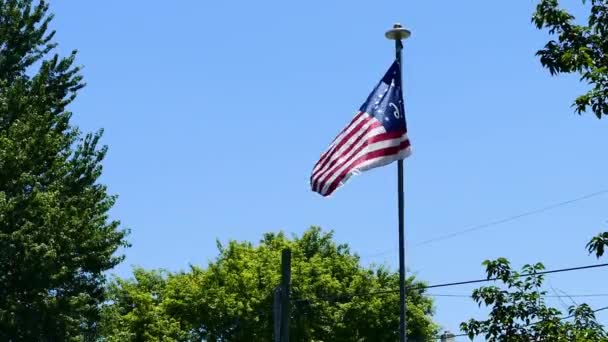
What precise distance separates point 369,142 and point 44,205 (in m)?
21.0

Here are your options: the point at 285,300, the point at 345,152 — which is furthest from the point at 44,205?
the point at 345,152

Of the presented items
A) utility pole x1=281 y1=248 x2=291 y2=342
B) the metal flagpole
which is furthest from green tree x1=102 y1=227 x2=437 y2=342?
the metal flagpole

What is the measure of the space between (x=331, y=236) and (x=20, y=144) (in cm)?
2939

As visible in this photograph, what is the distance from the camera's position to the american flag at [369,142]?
1717 centimetres

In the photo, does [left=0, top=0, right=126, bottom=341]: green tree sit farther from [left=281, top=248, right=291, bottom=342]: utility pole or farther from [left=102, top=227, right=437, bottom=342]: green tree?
[left=102, top=227, right=437, bottom=342]: green tree

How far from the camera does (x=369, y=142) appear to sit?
17.2 m

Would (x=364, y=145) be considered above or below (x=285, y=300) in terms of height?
below

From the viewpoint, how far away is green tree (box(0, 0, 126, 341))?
35.1m

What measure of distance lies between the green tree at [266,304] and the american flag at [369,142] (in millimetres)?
37220

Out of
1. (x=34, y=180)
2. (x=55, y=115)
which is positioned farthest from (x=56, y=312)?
(x=55, y=115)

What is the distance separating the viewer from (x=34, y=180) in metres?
35.8

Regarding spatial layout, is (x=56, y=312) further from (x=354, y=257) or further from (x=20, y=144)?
(x=354, y=257)

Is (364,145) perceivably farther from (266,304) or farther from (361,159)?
(266,304)

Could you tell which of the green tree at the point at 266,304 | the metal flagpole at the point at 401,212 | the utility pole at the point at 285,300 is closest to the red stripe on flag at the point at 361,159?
the metal flagpole at the point at 401,212
